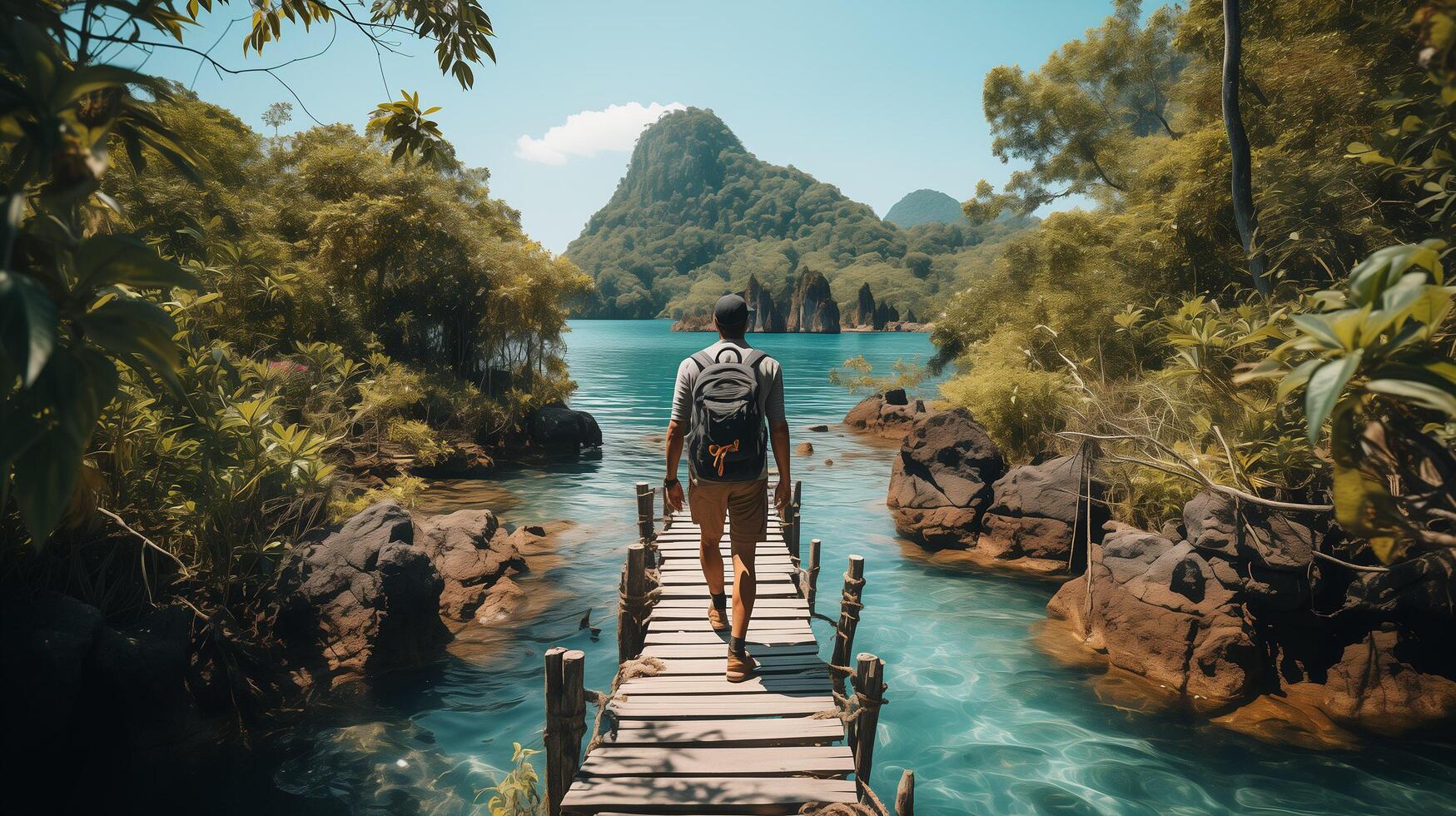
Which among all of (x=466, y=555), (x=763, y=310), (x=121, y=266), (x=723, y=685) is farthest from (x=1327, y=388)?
(x=763, y=310)

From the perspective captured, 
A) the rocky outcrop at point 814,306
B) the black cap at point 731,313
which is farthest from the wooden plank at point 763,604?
the rocky outcrop at point 814,306

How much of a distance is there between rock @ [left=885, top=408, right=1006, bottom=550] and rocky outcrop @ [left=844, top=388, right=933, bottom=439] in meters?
11.2

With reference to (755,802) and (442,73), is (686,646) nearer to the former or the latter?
(755,802)

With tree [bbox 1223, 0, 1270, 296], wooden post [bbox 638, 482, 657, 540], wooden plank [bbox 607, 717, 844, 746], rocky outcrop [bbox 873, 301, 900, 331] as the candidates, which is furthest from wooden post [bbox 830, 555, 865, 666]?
rocky outcrop [bbox 873, 301, 900, 331]

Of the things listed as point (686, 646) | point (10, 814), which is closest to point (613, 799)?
point (686, 646)

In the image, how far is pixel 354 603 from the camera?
7.56 meters

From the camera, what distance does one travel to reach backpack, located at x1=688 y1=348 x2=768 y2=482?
451 centimetres

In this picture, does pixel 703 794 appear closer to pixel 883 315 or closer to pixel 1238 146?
pixel 1238 146

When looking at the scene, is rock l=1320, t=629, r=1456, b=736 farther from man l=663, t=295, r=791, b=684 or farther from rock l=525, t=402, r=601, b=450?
rock l=525, t=402, r=601, b=450

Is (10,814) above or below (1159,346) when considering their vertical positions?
below

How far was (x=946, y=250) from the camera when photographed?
557 ft

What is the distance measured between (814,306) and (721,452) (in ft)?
409

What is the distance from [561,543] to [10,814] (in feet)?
27.2

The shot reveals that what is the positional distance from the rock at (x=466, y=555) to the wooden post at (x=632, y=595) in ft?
13.4
